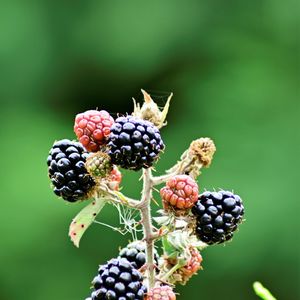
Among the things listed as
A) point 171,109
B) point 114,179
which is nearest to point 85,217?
point 114,179

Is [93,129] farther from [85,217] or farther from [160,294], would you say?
[160,294]

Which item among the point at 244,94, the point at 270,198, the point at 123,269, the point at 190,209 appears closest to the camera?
the point at 123,269

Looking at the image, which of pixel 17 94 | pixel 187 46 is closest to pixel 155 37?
pixel 187 46

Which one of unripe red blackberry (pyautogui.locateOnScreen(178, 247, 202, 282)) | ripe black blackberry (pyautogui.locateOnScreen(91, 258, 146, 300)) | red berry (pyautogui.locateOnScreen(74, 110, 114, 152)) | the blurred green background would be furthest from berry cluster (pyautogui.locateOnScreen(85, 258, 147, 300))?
the blurred green background

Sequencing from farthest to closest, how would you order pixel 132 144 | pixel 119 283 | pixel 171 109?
pixel 171 109, pixel 132 144, pixel 119 283

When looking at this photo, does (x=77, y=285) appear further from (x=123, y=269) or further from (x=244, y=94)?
(x=123, y=269)
